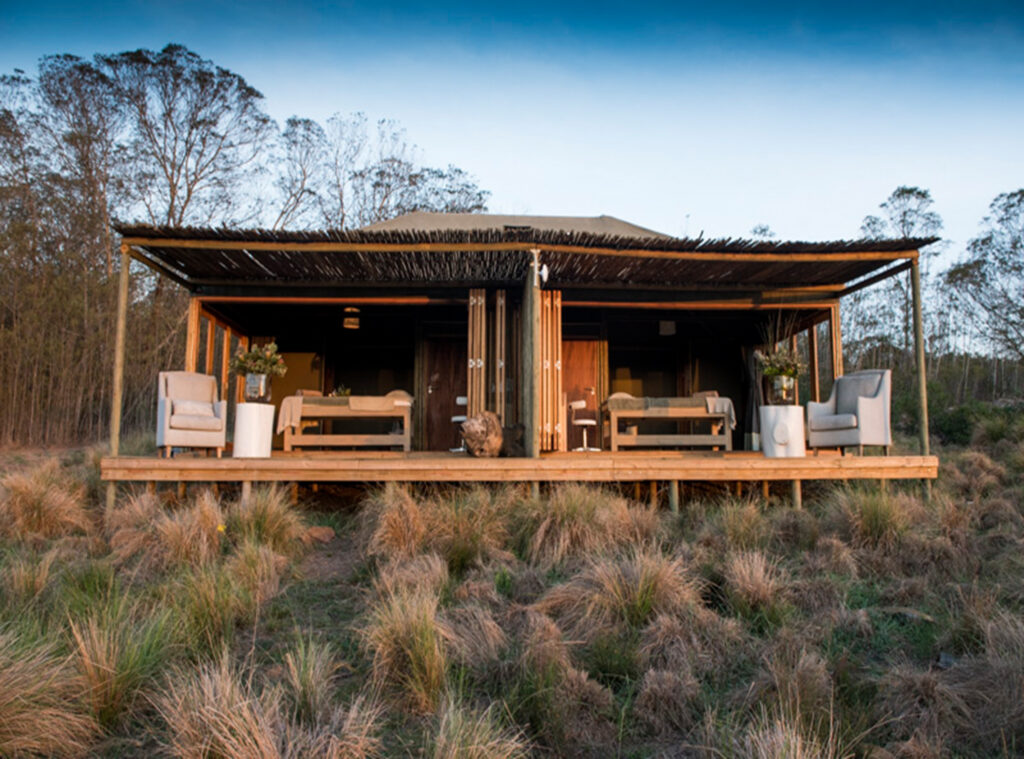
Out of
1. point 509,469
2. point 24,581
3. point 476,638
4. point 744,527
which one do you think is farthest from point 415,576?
point 744,527

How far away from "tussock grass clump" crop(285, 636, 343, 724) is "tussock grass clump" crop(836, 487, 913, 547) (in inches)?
151

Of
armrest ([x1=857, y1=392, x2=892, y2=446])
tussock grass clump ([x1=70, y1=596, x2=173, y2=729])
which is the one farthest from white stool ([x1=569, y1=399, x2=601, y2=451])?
tussock grass clump ([x1=70, y1=596, x2=173, y2=729])

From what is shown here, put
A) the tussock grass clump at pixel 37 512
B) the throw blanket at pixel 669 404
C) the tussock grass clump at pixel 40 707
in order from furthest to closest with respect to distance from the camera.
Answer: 1. the throw blanket at pixel 669 404
2. the tussock grass clump at pixel 37 512
3. the tussock grass clump at pixel 40 707

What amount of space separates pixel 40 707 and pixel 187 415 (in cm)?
431

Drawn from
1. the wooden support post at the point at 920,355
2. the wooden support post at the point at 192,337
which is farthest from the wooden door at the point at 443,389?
the wooden support post at the point at 920,355

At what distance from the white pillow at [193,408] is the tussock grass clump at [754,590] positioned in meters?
5.05

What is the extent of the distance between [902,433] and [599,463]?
10796mm

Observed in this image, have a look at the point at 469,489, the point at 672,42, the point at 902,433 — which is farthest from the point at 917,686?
the point at 902,433

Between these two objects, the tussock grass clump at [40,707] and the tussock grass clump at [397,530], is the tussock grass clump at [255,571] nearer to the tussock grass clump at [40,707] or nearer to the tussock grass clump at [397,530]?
the tussock grass clump at [397,530]

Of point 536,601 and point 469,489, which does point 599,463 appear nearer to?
point 469,489

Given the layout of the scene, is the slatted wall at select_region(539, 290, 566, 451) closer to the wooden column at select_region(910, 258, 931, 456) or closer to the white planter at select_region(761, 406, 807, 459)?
the white planter at select_region(761, 406, 807, 459)

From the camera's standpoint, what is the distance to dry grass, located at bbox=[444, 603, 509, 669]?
10.5 ft

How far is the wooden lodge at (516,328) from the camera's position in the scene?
20.4 ft

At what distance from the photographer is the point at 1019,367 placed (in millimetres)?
15859
